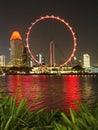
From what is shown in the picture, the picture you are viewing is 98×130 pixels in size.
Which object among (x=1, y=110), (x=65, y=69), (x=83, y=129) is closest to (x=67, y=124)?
(x=83, y=129)

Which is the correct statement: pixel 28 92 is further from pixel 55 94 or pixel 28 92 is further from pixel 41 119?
pixel 55 94

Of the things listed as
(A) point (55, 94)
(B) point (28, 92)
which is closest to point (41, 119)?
(B) point (28, 92)

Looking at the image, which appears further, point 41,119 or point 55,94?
point 55,94

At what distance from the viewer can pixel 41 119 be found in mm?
8352

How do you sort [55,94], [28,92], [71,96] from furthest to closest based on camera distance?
[55,94]
[71,96]
[28,92]

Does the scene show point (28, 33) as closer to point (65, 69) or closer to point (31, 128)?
point (65, 69)

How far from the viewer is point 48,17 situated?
13875 centimetres

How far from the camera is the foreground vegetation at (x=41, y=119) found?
6.54 metres

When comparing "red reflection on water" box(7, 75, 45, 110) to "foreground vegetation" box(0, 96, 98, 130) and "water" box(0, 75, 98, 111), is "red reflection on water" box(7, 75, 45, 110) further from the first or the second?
"foreground vegetation" box(0, 96, 98, 130)

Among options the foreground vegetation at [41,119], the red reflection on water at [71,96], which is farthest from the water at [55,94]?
the foreground vegetation at [41,119]

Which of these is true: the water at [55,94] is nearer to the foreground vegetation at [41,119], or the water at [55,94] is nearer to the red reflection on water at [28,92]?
the red reflection on water at [28,92]

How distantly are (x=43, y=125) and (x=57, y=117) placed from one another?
955 millimetres

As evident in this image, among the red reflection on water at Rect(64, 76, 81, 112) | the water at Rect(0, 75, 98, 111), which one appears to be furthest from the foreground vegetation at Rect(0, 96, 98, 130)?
the red reflection on water at Rect(64, 76, 81, 112)

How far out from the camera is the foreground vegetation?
6539mm
